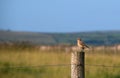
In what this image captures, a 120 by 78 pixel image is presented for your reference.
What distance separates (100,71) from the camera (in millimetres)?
13273

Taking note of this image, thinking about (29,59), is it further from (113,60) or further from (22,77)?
(22,77)

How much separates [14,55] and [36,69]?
2.82m

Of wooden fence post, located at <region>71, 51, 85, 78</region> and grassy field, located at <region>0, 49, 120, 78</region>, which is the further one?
grassy field, located at <region>0, 49, 120, 78</region>

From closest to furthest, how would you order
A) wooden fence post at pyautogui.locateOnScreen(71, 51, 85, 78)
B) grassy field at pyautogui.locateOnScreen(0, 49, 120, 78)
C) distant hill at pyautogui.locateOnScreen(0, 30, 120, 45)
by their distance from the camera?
wooden fence post at pyautogui.locateOnScreen(71, 51, 85, 78) < grassy field at pyautogui.locateOnScreen(0, 49, 120, 78) < distant hill at pyautogui.locateOnScreen(0, 30, 120, 45)

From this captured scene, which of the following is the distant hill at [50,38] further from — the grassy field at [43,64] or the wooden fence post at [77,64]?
the wooden fence post at [77,64]

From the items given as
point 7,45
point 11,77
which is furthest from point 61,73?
point 7,45

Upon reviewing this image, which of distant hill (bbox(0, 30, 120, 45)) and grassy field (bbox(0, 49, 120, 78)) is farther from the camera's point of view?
distant hill (bbox(0, 30, 120, 45))

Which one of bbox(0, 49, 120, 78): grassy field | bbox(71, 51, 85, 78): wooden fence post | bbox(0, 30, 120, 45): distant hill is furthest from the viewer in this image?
bbox(0, 30, 120, 45): distant hill

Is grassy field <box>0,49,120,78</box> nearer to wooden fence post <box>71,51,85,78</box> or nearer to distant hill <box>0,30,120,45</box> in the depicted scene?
wooden fence post <box>71,51,85,78</box>

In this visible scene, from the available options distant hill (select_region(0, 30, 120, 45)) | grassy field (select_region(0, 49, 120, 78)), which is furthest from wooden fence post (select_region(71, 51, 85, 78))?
distant hill (select_region(0, 30, 120, 45))

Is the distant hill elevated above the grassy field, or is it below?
above

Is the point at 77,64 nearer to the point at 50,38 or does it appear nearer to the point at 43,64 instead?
the point at 43,64

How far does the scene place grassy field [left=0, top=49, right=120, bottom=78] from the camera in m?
12.8

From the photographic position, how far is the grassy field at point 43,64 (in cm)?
1284
